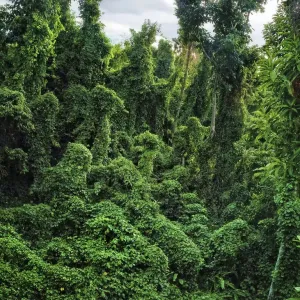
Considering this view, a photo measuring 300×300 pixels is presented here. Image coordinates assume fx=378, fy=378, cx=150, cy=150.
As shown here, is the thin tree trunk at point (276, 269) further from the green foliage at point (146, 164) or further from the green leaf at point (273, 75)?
the green leaf at point (273, 75)

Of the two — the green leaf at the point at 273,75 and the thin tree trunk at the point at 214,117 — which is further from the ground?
the thin tree trunk at the point at 214,117

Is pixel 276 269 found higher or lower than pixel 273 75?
lower

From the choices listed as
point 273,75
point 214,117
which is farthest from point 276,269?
point 214,117

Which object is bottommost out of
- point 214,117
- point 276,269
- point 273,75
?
point 276,269

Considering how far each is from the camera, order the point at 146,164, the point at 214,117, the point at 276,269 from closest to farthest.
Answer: the point at 276,269
the point at 146,164
the point at 214,117

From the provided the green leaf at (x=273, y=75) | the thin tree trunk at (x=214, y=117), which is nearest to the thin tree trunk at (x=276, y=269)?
the green leaf at (x=273, y=75)

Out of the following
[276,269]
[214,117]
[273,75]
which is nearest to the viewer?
[273,75]

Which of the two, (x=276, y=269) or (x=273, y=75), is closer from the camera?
(x=273, y=75)

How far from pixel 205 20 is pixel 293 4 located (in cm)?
824

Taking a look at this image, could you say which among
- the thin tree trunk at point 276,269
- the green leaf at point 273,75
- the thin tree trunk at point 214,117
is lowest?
the thin tree trunk at point 276,269

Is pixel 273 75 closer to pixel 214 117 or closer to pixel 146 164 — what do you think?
pixel 146 164

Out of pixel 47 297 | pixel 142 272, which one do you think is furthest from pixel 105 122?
pixel 47 297

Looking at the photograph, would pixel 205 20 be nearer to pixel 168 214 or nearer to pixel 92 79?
pixel 92 79

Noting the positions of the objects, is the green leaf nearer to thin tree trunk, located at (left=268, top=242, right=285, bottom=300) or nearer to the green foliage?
the green foliage
